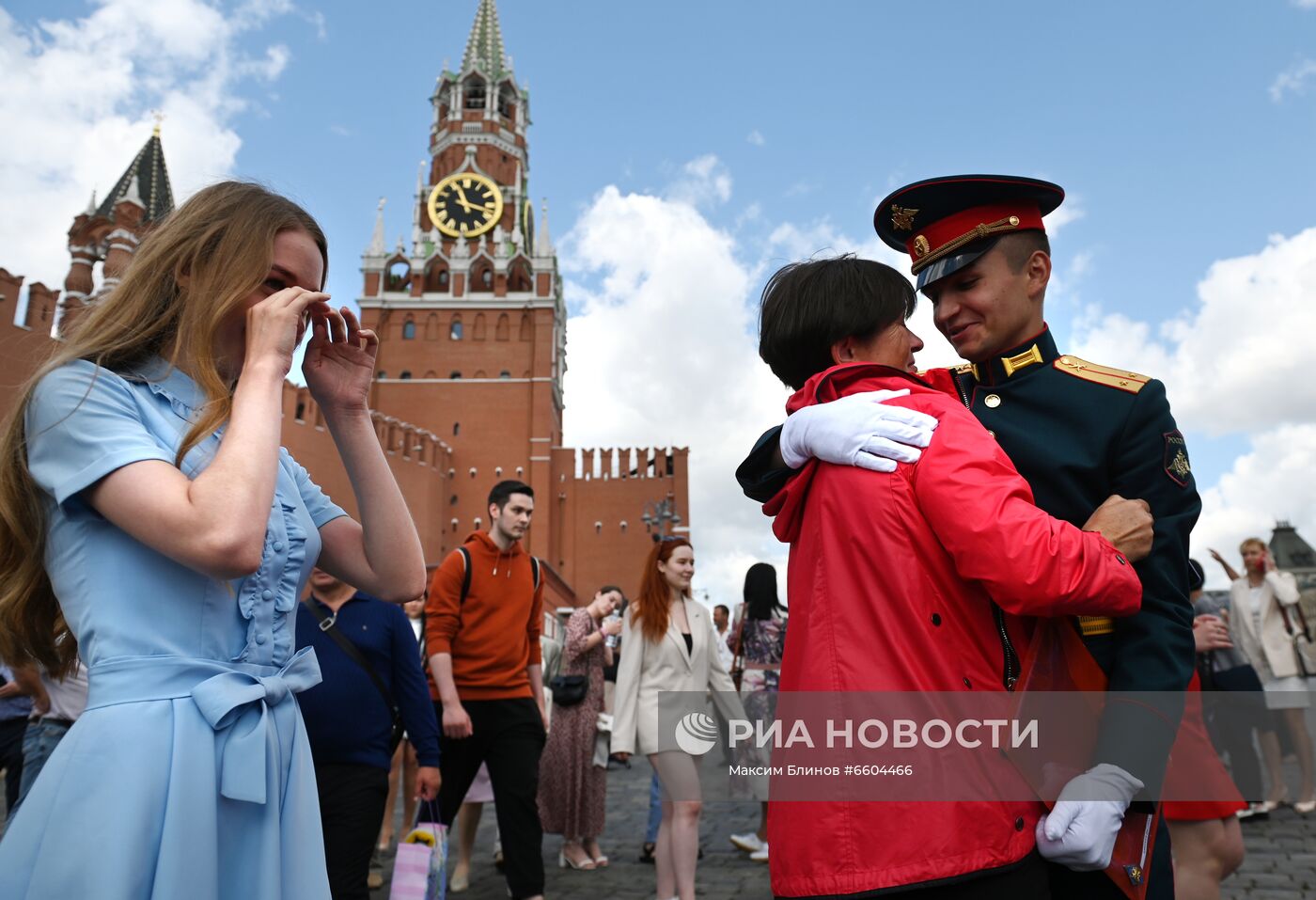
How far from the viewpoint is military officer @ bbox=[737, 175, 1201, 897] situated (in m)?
1.54

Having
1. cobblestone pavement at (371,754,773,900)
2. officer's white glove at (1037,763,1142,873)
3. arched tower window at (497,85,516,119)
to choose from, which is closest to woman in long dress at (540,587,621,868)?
cobblestone pavement at (371,754,773,900)

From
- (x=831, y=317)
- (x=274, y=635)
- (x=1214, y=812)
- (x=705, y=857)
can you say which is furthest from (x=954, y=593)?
(x=705, y=857)

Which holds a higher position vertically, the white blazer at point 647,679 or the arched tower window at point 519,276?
the arched tower window at point 519,276

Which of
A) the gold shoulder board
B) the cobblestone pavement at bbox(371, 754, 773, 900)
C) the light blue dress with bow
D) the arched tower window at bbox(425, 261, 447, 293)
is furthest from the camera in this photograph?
the arched tower window at bbox(425, 261, 447, 293)

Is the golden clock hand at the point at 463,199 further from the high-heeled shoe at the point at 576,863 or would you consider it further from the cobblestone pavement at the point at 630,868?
the high-heeled shoe at the point at 576,863

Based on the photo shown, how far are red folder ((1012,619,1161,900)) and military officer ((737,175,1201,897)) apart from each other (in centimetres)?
2

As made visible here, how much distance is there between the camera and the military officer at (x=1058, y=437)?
1.54 m

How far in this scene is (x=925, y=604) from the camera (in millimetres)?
1520

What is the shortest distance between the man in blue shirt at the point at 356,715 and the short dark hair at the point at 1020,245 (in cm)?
252

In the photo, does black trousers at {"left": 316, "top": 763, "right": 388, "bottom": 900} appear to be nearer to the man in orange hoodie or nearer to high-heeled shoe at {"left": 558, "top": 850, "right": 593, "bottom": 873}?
the man in orange hoodie

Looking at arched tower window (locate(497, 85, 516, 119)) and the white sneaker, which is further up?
arched tower window (locate(497, 85, 516, 119))

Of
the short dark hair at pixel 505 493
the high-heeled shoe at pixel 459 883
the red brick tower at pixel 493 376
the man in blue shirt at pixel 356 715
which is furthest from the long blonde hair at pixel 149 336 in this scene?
the red brick tower at pixel 493 376

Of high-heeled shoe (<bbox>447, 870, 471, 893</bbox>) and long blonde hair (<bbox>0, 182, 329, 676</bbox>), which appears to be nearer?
long blonde hair (<bbox>0, 182, 329, 676</bbox>)

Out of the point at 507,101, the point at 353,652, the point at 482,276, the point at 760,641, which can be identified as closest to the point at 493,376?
the point at 482,276
